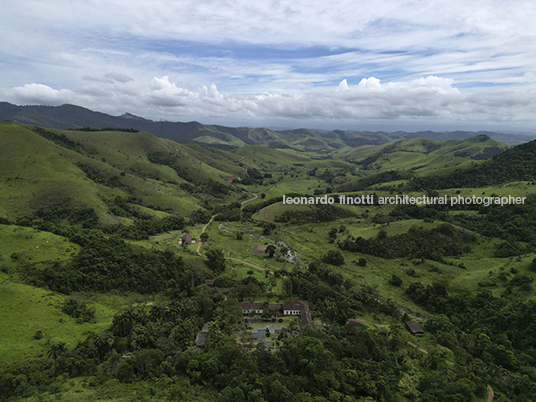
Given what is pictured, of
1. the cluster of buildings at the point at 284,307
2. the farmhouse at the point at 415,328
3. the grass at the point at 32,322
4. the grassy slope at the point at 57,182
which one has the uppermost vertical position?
the grassy slope at the point at 57,182

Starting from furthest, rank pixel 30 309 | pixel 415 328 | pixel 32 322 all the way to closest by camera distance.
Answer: pixel 415 328, pixel 30 309, pixel 32 322

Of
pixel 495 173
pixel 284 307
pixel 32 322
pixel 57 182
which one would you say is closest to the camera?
pixel 32 322

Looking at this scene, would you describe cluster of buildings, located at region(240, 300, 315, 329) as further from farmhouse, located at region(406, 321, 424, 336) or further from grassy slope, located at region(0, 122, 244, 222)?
grassy slope, located at region(0, 122, 244, 222)

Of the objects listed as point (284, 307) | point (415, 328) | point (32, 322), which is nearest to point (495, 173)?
point (415, 328)

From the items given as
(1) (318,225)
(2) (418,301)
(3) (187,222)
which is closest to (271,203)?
(1) (318,225)

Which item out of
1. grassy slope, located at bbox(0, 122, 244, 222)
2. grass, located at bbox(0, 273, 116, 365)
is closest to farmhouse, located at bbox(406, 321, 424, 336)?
grass, located at bbox(0, 273, 116, 365)

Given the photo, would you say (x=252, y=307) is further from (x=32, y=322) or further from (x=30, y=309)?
(x=30, y=309)

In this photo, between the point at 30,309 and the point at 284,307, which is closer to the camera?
the point at 30,309

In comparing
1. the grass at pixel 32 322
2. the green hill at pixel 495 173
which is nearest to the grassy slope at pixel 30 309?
the grass at pixel 32 322

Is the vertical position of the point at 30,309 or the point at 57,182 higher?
the point at 57,182

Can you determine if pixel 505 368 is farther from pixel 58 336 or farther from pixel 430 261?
pixel 58 336

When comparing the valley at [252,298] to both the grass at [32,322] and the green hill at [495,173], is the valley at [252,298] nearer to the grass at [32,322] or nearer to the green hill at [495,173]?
the grass at [32,322]
